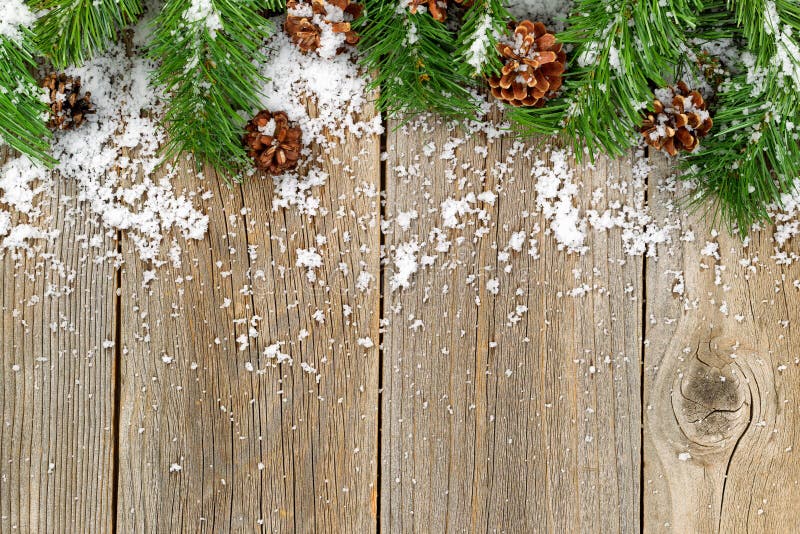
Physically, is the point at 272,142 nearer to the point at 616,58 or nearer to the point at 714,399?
the point at 616,58

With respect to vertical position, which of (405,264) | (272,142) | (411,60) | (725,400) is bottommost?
(725,400)

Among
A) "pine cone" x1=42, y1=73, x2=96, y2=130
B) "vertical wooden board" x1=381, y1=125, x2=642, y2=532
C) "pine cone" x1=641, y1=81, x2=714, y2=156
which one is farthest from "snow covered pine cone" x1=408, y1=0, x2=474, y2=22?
"pine cone" x1=42, y1=73, x2=96, y2=130

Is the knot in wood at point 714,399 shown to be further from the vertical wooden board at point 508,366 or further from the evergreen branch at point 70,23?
the evergreen branch at point 70,23

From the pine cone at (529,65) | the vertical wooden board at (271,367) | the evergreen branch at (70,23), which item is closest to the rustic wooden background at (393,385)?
the vertical wooden board at (271,367)

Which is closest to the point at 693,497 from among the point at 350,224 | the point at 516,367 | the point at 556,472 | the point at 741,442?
the point at 741,442

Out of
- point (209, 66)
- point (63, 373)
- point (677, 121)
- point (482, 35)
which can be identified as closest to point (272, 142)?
point (209, 66)

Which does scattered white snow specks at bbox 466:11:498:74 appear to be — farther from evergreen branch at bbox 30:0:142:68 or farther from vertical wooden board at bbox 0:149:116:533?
vertical wooden board at bbox 0:149:116:533
